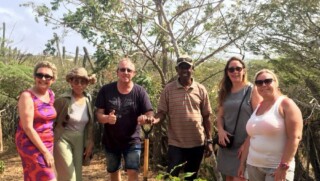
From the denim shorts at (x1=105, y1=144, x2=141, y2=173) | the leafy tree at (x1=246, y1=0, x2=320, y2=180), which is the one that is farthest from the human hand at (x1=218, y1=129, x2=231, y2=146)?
the leafy tree at (x1=246, y1=0, x2=320, y2=180)

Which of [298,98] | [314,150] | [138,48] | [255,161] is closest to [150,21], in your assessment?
[138,48]

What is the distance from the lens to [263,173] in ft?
11.3

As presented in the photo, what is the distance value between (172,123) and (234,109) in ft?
2.50

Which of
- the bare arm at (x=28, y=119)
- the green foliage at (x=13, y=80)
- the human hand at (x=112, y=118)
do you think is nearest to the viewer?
the bare arm at (x=28, y=119)

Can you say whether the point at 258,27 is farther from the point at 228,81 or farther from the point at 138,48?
the point at 228,81

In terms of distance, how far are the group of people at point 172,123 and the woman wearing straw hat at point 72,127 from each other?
0.4 inches

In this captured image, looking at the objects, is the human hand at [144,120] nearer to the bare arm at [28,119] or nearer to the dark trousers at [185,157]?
the dark trousers at [185,157]

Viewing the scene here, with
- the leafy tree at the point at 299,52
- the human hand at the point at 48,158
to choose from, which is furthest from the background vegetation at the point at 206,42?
the human hand at the point at 48,158

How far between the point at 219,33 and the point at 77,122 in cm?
460

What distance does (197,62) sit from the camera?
796 cm

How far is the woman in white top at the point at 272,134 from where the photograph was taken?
3258mm

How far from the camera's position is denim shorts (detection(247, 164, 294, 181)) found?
→ 132 inches

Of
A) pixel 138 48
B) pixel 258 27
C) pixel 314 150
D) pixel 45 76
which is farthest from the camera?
pixel 138 48

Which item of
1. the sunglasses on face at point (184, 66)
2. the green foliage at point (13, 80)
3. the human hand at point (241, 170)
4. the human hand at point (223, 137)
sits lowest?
the human hand at point (241, 170)
